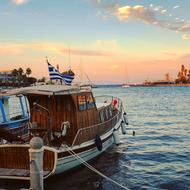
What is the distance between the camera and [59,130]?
17.1 m

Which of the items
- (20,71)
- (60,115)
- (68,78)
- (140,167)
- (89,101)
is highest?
(20,71)

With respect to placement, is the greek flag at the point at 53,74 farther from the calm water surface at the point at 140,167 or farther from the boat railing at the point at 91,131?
the calm water surface at the point at 140,167

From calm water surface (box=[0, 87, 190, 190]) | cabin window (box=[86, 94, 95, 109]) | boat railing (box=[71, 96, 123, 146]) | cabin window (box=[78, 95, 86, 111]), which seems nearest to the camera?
calm water surface (box=[0, 87, 190, 190])

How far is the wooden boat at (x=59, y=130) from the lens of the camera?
14422 mm

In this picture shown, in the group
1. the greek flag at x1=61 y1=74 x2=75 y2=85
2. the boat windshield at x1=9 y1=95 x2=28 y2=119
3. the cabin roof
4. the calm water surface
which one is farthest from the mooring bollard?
the boat windshield at x1=9 y1=95 x2=28 y2=119

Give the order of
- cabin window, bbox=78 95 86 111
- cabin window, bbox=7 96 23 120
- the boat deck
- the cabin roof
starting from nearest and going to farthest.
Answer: the boat deck → the cabin roof → cabin window, bbox=78 95 86 111 → cabin window, bbox=7 96 23 120

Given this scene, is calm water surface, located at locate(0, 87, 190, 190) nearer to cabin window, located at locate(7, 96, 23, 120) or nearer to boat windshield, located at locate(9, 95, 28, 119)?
boat windshield, located at locate(9, 95, 28, 119)

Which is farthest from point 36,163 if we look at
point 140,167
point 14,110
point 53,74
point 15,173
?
point 14,110

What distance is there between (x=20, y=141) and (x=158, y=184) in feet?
22.4

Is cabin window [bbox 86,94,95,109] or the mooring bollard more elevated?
cabin window [bbox 86,94,95,109]

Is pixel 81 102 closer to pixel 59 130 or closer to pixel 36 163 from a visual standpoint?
pixel 59 130

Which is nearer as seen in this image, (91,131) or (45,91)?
(45,91)

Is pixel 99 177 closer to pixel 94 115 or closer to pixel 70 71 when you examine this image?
pixel 94 115

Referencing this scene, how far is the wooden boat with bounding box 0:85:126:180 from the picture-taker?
47.3 ft
